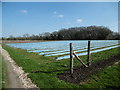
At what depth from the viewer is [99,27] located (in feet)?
238

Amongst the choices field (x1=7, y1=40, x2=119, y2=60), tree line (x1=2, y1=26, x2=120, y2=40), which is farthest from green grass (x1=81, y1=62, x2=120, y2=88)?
tree line (x1=2, y1=26, x2=120, y2=40)

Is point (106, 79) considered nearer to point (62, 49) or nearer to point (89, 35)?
point (62, 49)

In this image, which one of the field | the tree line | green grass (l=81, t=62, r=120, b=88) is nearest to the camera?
green grass (l=81, t=62, r=120, b=88)

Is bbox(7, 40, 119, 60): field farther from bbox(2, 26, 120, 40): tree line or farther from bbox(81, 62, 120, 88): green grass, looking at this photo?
bbox(2, 26, 120, 40): tree line

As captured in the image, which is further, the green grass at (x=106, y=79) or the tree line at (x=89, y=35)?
the tree line at (x=89, y=35)

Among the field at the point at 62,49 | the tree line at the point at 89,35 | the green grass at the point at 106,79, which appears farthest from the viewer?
the tree line at the point at 89,35

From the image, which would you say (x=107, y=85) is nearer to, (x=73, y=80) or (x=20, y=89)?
(x=73, y=80)

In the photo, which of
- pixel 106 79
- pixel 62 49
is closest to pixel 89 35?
pixel 62 49

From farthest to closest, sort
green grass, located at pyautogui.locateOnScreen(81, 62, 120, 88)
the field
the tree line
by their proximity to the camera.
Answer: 1. the tree line
2. the field
3. green grass, located at pyautogui.locateOnScreen(81, 62, 120, 88)

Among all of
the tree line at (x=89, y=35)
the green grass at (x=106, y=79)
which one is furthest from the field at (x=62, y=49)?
the tree line at (x=89, y=35)

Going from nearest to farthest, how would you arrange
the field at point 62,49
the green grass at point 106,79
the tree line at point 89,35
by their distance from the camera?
the green grass at point 106,79, the field at point 62,49, the tree line at point 89,35

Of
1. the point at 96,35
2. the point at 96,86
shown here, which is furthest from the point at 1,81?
the point at 96,35

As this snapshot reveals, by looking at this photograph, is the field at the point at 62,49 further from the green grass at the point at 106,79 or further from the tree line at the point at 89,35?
the tree line at the point at 89,35

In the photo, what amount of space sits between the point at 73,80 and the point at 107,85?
1569 mm
